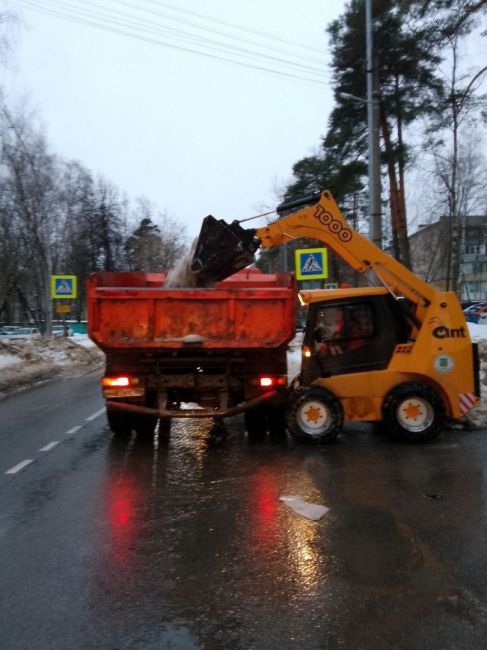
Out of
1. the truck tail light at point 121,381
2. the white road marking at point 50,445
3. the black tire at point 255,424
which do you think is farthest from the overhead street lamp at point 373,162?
the white road marking at point 50,445

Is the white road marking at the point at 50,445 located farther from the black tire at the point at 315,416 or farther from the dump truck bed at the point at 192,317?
the black tire at the point at 315,416

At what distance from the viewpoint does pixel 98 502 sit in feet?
18.9

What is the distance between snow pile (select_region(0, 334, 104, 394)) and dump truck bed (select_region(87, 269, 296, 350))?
31.2ft

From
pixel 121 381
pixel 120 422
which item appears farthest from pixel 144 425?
pixel 121 381

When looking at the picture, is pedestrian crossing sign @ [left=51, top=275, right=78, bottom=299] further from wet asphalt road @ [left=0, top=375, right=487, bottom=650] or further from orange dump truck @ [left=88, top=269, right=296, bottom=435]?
wet asphalt road @ [left=0, top=375, right=487, bottom=650]

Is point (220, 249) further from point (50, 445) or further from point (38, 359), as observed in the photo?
point (38, 359)

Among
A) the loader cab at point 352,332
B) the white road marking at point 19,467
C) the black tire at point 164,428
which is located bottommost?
the black tire at point 164,428

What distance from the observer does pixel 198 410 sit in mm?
8109

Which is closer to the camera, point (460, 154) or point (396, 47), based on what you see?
point (396, 47)

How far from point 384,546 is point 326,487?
65.3 inches

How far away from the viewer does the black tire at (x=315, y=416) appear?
806cm

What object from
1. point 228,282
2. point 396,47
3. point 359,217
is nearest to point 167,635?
point 228,282

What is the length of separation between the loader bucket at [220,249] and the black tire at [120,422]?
2207mm

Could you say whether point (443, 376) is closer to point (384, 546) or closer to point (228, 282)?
point (228, 282)
